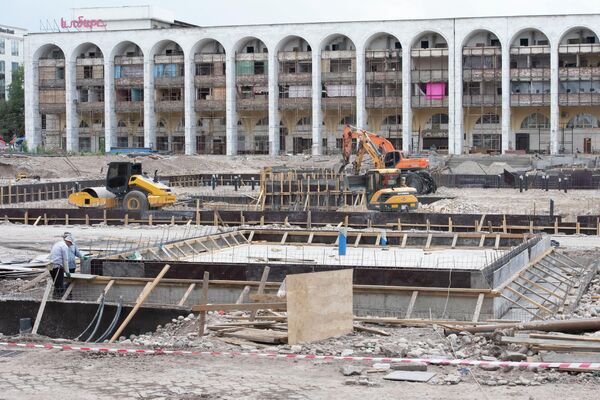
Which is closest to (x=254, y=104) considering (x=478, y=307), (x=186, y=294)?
(x=186, y=294)

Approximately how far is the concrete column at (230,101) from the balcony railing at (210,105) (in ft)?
2.44

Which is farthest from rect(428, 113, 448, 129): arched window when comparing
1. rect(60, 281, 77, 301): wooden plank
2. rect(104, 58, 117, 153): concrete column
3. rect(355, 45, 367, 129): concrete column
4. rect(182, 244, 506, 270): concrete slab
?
rect(60, 281, 77, 301): wooden plank

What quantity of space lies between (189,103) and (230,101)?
150 inches

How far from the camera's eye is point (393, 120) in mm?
86188

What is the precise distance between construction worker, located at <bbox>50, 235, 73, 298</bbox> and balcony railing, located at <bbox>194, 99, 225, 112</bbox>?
224 ft

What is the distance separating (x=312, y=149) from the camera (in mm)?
85000

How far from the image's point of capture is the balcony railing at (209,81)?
287 feet

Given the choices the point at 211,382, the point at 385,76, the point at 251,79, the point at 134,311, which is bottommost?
the point at 211,382

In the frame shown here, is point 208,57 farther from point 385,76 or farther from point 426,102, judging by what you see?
point 426,102

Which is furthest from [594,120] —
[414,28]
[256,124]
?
[256,124]

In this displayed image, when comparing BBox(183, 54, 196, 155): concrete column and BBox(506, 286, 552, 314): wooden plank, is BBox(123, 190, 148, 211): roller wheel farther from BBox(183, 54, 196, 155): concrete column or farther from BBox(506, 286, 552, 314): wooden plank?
BBox(183, 54, 196, 155): concrete column

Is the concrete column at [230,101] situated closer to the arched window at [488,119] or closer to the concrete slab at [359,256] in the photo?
the arched window at [488,119]

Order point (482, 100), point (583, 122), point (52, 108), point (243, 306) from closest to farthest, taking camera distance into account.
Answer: point (243, 306) → point (482, 100) → point (583, 122) → point (52, 108)

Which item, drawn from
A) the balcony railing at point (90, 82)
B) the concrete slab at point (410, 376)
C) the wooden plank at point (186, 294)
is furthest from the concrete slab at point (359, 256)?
the balcony railing at point (90, 82)
